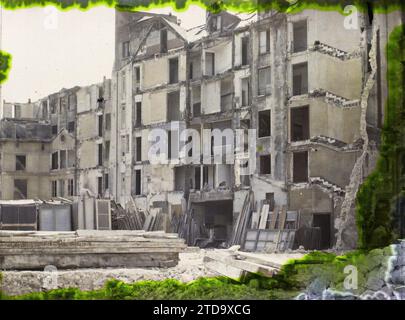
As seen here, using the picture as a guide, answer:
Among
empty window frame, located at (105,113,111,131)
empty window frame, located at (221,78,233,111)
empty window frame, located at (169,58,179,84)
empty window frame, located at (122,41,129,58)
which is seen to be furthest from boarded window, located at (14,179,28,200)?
empty window frame, located at (221,78,233,111)

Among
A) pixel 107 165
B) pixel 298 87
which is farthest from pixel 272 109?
pixel 107 165

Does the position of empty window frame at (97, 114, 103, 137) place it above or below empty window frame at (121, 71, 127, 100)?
below

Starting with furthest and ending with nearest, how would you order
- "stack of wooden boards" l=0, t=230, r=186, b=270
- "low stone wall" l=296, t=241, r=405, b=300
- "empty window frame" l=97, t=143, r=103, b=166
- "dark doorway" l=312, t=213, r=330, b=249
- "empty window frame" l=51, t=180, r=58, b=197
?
"empty window frame" l=97, t=143, r=103, b=166, "empty window frame" l=51, t=180, r=58, b=197, "dark doorway" l=312, t=213, r=330, b=249, "stack of wooden boards" l=0, t=230, r=186, b=270, "low stone wall" l=296, t=241, r=405, b=300

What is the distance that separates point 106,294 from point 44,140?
2201 mm

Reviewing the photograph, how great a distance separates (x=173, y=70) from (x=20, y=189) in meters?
2.42

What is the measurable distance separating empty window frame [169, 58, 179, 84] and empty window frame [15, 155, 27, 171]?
209 centimetres

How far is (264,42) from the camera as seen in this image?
29.7 ft

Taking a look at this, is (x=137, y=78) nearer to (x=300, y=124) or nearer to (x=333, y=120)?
(x=300, y=124)

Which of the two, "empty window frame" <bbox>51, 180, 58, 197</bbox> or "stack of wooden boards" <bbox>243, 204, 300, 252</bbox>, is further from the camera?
"empty window frame" <bbox>51, 180, 58, 197</bbox>

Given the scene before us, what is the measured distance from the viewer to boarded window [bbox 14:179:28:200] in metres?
8.59

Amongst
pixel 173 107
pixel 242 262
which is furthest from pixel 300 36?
pixel 242 262

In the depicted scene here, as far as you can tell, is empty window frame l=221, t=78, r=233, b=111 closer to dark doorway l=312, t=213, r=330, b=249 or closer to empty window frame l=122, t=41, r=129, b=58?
empty window frame l=122, t=41, r=129, b=58

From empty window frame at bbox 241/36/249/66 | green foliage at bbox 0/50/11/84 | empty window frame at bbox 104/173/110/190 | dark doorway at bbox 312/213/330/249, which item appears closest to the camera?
green foliage at bbox 0/50/11/84
